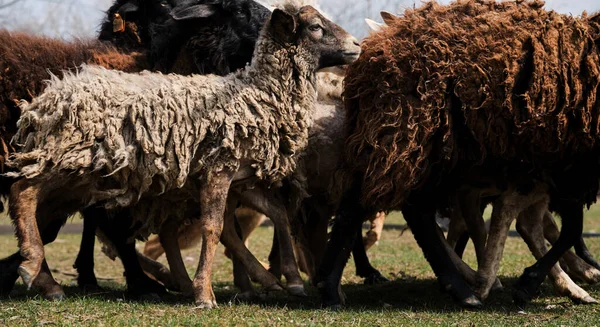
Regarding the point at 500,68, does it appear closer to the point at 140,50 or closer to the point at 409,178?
the point at 409,178

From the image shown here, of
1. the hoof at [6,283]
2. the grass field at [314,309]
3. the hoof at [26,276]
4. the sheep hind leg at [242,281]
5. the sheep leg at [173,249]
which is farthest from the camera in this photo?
the sheep leg at [173,249]

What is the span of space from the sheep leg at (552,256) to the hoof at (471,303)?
1.43 ft

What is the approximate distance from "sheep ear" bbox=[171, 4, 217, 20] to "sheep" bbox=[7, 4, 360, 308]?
142 centimetres

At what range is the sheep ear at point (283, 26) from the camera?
687 centimetres

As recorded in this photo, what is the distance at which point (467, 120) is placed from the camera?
266 inches

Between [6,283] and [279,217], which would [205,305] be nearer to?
[279,217]

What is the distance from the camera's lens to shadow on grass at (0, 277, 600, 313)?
6.83m

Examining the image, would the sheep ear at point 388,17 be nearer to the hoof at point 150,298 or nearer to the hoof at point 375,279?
the hoof at point 375,279

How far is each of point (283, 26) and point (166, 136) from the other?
1.27 m

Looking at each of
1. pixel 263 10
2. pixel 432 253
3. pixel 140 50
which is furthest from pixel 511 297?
pixel 140 50

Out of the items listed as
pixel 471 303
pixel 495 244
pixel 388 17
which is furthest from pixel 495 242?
pixel 388 17

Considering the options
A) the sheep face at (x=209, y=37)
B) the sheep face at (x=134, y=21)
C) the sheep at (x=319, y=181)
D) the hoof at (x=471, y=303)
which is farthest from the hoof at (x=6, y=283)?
the hoof at (x=471, y=303)

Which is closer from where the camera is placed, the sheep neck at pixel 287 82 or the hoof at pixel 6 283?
the sheep neck at pixel 287 82

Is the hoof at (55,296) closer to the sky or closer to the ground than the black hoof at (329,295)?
closer to the ground
